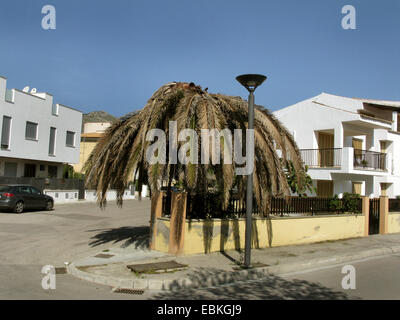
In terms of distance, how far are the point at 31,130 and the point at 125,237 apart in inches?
792

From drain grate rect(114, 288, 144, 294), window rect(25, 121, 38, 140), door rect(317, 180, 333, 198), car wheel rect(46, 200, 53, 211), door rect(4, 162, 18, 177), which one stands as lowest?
drain grate rect(114, 288, 144, 294)

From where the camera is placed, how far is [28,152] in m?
28.0

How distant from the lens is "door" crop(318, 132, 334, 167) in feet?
71.9

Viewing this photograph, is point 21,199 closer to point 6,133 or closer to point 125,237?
point 6,133

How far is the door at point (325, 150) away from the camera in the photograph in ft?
71.9

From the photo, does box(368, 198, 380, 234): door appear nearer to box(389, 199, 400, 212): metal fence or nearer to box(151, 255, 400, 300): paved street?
box(389, 199, 400, 212): metal fence

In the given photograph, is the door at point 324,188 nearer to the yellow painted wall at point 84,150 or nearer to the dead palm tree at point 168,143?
the dead palm tree at point 168,143

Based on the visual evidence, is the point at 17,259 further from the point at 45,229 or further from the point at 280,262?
the point at 280,262

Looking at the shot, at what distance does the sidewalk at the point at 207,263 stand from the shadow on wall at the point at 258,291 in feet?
0.50

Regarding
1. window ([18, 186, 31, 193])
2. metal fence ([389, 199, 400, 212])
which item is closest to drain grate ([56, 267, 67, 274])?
window ([18, 186, 31, 193])

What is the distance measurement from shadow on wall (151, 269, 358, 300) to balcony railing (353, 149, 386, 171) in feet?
50.3

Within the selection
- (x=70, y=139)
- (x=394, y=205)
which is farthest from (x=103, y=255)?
(x=70, y=139)

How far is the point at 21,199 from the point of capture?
19.1 m
